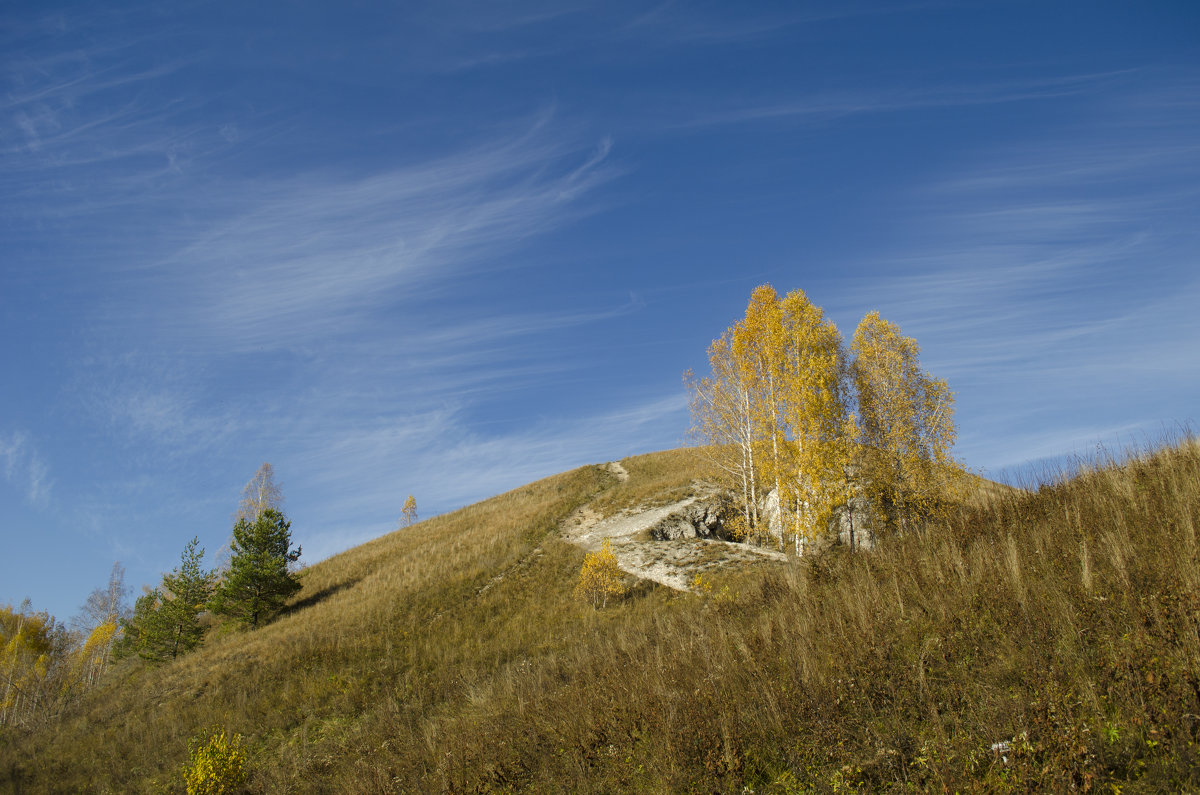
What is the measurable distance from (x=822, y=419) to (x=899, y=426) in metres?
6.15

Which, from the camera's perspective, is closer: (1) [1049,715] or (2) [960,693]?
(1) [1049,715]

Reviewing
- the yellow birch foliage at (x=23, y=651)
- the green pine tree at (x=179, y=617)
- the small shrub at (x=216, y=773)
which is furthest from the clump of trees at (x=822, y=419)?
the yellow birch foliage at (x=23, y=651)

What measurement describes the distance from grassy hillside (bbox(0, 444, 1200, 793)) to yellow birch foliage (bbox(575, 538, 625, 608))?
4906mm

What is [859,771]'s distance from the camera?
169 inches

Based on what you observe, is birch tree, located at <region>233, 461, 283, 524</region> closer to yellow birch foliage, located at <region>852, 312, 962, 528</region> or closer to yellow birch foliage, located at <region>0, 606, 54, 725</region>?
yellow birch foliage, located at <region>0, 606, 54, 725</region>

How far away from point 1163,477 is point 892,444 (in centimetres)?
1757

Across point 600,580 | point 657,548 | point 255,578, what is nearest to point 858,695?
point 600,580

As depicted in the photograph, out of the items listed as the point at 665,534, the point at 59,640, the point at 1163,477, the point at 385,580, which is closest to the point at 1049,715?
the point at 1163,477

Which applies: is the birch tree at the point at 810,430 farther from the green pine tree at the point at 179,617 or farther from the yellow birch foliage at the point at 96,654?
the yellow birch foliage at the point at 96,654

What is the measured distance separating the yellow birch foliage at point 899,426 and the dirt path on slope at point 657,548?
6.78m

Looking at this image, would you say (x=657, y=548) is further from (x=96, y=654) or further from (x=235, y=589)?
(x=96, y=654)

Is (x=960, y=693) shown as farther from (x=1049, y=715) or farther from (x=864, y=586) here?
(x=864, y=586)

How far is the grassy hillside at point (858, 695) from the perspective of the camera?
4035 mm

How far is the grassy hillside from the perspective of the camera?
4.04m
